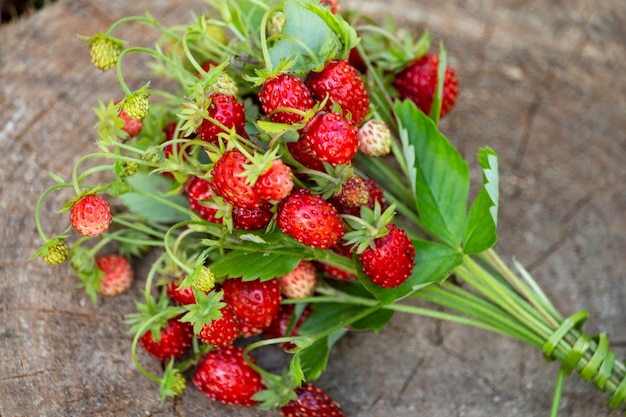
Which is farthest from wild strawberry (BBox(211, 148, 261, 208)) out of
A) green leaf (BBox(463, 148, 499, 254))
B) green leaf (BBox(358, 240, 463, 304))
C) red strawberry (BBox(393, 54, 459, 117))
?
red strawberry (BBox(393, 54, 459, 117))

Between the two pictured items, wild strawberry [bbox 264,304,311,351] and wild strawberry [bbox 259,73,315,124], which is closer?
wild strawberry [bbox 259,73,315,124]

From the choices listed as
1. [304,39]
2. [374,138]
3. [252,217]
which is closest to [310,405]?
[252,217]

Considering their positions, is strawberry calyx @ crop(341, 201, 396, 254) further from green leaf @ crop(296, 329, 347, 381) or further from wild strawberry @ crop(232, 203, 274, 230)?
green leaf @ crop(296, 329, 347, 381)

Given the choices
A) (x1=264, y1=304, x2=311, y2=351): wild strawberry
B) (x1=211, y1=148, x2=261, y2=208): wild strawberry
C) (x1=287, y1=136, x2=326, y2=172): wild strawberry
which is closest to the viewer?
(x1=211, y1=148, x2=261, y2=208): wild strawberry

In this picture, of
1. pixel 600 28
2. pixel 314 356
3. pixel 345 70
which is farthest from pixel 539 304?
pixel 600 28

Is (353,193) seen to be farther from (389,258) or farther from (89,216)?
(89,216)

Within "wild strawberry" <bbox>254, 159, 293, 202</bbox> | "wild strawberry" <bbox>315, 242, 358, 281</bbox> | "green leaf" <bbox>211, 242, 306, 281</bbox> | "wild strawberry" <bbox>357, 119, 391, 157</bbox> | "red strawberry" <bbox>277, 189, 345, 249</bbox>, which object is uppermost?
"wild strawberry" <bbox>254, 159, 293, 202</bbox>
